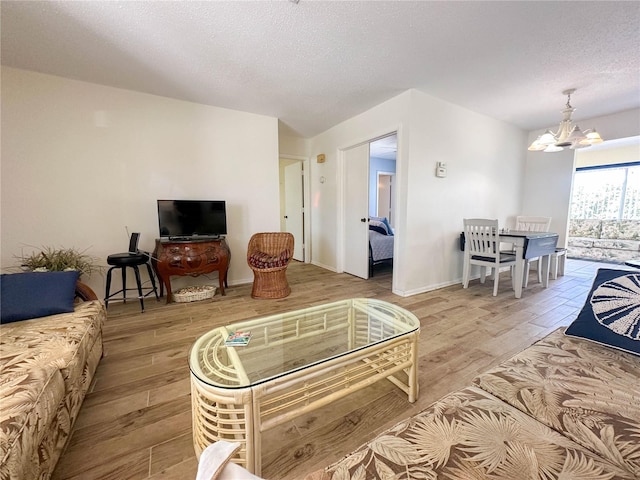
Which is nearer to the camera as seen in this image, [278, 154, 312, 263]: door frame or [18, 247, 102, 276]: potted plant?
[18, 247, 102, 276]: potted plant

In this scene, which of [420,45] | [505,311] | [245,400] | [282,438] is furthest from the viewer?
[505,311]

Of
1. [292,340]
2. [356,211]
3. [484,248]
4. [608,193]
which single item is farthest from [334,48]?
[608,193]

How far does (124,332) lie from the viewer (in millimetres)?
2139

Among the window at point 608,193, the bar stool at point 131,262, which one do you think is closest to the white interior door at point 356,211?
the bar stool at point 131,262

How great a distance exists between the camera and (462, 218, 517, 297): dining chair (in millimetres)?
3025

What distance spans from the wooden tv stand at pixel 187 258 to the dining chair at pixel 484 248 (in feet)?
10.2

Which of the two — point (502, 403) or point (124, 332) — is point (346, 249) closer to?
point (124, 332)

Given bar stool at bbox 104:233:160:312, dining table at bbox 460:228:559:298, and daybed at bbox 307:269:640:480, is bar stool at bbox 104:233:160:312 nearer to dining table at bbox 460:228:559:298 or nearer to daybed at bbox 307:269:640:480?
daybed at bbox 307:269:640:480

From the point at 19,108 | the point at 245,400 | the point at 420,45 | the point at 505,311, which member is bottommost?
the point at 505,311

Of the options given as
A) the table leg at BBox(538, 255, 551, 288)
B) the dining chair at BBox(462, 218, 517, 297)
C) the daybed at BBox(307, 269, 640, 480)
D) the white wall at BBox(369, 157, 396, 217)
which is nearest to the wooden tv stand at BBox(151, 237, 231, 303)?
the daybed at BBox(307, 269, 640, 480)

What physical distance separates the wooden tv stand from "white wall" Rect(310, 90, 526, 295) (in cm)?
196

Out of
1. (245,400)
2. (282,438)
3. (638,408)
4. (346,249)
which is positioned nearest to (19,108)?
(245,400)

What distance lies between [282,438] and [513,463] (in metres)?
0.92

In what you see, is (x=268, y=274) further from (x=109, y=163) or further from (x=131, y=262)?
(x=109, y=163)
